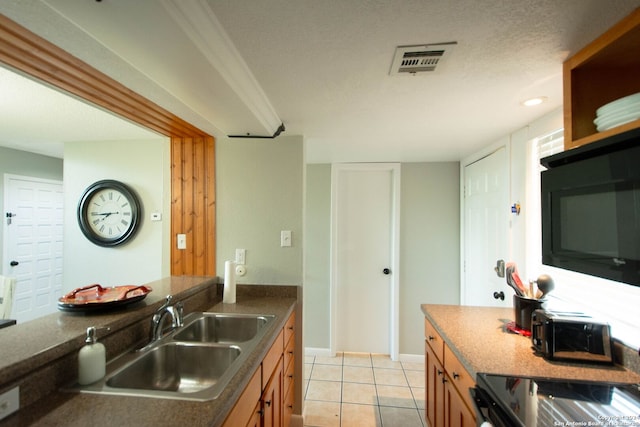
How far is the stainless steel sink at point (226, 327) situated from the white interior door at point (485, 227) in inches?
72.0

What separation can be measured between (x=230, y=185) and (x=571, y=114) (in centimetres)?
204

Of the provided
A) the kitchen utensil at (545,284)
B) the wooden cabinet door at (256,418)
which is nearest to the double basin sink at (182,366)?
the wooden cabinet door at (256,418)

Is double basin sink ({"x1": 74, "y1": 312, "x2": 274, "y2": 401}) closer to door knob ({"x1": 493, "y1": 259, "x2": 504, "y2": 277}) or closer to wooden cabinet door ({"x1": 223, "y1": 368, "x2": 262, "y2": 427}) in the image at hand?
wooden cabinet door ({"x1": 223, "y1": 368, "x2": 262, "y2": 427})

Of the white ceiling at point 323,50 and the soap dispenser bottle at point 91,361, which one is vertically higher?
the white ceiling at point 323,50

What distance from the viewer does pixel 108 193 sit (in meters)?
2.95

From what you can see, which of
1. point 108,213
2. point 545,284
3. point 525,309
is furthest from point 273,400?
point 108,213

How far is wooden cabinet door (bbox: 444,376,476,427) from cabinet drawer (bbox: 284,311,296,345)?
0.99 meters

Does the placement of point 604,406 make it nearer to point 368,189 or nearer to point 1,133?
point 368,189

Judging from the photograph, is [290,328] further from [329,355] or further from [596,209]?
[596,209]

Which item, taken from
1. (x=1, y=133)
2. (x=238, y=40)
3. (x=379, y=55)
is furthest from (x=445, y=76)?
(x=1, y=133)

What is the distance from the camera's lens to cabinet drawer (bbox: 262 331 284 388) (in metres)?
1.41

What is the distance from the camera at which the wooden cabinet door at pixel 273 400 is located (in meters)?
1.40

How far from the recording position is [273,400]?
1.57 metres

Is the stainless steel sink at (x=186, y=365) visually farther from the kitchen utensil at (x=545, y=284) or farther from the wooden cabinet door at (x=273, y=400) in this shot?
the kitchen utensil at (x=545, y=284)
